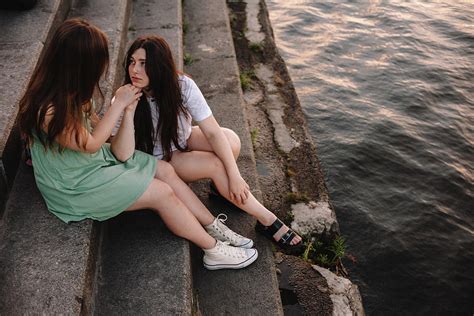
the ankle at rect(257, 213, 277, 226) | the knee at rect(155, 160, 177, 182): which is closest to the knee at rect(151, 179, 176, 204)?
the knee at rect(155, 160, 177, 182)

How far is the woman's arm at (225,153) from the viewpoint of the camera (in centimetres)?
299

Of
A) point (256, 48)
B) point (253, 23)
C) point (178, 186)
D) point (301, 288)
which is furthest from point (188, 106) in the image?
point (253, 23)

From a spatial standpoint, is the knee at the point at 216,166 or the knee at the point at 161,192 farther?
the knee at the point at 216,166

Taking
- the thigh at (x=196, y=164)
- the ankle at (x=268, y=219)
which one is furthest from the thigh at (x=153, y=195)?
the ankle at (x=268, y=219)

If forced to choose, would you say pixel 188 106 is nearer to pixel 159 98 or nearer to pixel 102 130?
pixel 159 98

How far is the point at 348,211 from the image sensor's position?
4.54 metres

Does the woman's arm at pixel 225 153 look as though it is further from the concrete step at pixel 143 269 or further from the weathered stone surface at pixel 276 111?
the weathered stone surface at pixel 276 111

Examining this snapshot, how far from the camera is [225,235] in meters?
3.00

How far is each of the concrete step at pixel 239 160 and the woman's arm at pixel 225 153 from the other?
1.18 feet

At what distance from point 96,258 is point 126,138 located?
0.69m

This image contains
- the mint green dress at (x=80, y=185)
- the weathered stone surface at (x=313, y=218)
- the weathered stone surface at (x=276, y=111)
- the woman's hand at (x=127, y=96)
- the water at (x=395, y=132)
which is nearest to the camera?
the mint green dress at (x=80, y=185)

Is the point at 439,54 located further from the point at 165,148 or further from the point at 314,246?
the point at 165,148

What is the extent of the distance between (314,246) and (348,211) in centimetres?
109

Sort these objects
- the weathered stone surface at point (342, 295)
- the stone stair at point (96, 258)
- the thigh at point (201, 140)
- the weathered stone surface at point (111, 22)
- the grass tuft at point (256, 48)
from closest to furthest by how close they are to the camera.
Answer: the stone stair at point (96, 258), the weathered stone surface at point (342, 295), the thigh at point (201, 140), the weathered stone surface at point (111, 22), the grass tuft at point (256, 48)
